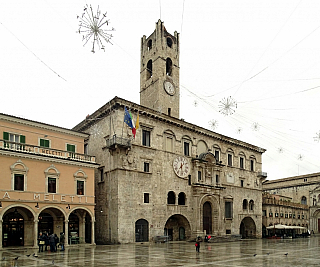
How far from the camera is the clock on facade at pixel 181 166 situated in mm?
43312

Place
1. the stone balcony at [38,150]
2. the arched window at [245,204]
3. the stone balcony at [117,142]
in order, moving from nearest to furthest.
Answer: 1. the stone balcony at [38,150]
2. the stone balcony at [117,142]
3. the arched window at [245,204]

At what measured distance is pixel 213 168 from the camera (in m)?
48.6

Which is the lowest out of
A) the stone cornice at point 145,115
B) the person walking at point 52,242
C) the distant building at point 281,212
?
the distant building at point 281,212

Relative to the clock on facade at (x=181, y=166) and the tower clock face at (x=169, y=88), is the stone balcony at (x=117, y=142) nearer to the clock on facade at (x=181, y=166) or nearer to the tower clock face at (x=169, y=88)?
the clock on facade at (x=181, y=166)

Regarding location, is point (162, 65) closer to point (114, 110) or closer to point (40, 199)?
point (114, 110)

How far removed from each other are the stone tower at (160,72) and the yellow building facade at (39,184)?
50.0ft

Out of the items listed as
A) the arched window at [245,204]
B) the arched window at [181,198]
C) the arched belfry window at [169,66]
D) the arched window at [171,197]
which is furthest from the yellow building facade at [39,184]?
the arched window at [245,204]

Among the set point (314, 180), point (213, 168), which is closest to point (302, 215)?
point (314, 180)

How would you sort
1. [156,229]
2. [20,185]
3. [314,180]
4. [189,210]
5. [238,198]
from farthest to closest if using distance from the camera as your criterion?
[314,180]
[238,198]
[189,210]
[156,229]
[20,185]

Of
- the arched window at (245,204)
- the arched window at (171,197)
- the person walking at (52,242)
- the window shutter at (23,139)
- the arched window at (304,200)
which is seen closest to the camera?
the person walking at (52,242)

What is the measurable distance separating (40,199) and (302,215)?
5983cm

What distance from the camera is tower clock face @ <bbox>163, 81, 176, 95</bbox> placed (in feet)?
156

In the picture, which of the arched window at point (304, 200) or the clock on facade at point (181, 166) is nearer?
the clock on facade at point (181, 166)

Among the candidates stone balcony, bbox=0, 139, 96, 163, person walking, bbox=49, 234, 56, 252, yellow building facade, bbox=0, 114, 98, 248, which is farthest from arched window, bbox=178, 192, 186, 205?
person walking, bbox=49, 234, 56, 252
